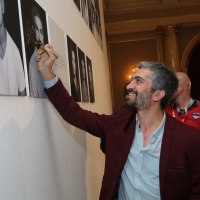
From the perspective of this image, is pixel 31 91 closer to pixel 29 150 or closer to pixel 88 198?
pixel 29 150

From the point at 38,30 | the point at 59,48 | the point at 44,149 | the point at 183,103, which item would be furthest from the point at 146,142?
the point at 183,103

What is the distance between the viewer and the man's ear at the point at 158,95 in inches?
76.3

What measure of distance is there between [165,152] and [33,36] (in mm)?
1041

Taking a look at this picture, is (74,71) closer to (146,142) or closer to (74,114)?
(74,114)

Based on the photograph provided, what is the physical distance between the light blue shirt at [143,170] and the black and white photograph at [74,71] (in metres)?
0.59

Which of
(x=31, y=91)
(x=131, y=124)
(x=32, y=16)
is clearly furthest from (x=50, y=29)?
(x=131, y=124)

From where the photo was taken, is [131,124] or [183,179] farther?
[131,124]

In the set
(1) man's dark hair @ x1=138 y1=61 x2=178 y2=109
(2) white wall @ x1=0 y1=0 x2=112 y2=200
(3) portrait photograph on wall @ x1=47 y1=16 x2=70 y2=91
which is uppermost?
(3) portrait photograph on wall @ x1=47 y1=16 x2=70 y2=91

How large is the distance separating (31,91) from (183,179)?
1.10 meters

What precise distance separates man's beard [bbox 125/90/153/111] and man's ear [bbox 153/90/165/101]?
7cm

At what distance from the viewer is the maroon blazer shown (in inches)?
67.9

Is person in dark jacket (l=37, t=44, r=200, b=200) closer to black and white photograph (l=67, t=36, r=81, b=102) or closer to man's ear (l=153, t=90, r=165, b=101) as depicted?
man's ear (l=153, t=90, r=165, b=101)

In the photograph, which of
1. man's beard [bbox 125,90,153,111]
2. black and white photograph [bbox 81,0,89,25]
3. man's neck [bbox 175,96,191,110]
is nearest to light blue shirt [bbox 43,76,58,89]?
man's beard [bbox 125,90,153,111]

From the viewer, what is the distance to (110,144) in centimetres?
188
